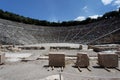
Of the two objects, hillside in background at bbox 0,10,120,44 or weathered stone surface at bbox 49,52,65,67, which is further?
hillside in background at bbox 0,10,120,44

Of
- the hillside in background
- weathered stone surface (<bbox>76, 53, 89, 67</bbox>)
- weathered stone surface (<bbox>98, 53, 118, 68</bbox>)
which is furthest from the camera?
the hillside in background

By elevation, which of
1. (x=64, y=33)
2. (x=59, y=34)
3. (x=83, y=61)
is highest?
(x=64, y=33)

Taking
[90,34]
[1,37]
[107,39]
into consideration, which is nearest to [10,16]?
[1,37]

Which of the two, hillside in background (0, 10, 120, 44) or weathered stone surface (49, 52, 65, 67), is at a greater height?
hillside in background (0, 10, 120, 44)

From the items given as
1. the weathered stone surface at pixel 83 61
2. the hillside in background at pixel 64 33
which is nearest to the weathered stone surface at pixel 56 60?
the weathered stone surface at pixel 83 61

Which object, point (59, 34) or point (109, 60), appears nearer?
point (109, 60)

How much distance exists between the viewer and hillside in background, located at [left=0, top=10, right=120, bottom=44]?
39406mm

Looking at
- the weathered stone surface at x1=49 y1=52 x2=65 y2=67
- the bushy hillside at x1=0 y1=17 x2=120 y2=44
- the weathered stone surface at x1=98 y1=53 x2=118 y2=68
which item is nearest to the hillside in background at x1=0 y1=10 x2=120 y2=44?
the bushy hillside at x1=0 y1=17 x2=120 y2=44

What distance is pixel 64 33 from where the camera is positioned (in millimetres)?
54875

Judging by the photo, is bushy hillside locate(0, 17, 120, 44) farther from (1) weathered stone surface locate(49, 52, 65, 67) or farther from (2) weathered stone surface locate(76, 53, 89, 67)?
(1) weathered stone surface locate(49, 52, 65, 67)

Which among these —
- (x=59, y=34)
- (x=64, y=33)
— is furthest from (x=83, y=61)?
(x=64, y=33)

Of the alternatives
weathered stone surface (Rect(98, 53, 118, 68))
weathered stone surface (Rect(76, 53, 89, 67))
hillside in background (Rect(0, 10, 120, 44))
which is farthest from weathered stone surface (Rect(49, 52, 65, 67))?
hillside in background (Rect(0, 10, 120, 44))

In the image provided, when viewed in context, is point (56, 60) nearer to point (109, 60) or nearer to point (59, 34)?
point (109, 60)

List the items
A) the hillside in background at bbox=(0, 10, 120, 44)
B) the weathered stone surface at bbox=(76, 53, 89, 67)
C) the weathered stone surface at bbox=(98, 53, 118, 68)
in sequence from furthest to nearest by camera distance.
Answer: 1. the hillside in background at bbox=(0, 10, 120, 44)
2. the weathered stone surface at bbox=(76, 53, 89, 67)
3. the weathered stone surface at bbox=(98, 53, 118, 68)
